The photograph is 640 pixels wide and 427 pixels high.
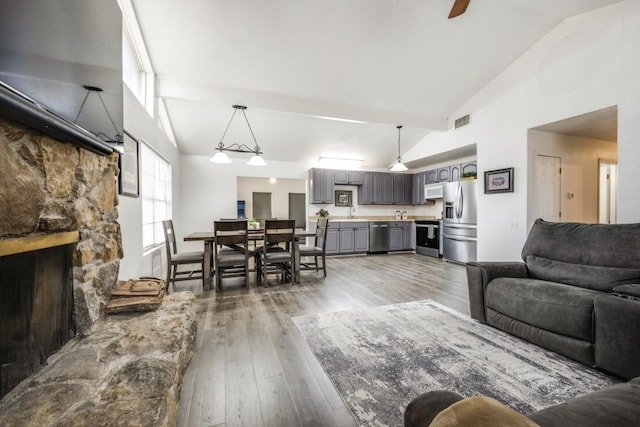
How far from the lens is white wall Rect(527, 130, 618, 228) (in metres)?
4.03

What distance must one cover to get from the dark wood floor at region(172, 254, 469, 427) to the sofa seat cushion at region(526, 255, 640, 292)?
0.83m

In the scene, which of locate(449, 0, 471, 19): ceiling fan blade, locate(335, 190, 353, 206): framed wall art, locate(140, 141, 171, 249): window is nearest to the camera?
locate(449, 0, 471, 19): ceiling fan blade

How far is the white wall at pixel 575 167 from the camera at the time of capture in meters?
4.03

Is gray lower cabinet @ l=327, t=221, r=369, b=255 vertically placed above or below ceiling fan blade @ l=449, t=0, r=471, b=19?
below

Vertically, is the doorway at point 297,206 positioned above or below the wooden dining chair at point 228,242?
above

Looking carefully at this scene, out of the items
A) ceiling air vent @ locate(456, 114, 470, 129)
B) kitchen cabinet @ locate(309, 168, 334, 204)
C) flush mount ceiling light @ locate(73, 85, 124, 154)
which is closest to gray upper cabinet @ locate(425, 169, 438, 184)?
ceiling air vent @ locate(456, 114, 470, 129)

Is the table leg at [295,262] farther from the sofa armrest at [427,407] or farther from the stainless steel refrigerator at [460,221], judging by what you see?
the stainless steel refrigerator at [460,221]

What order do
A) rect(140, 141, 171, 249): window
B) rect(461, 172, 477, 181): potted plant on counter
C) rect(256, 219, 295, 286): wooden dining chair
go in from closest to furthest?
rect(140, 141, 171, 249): window → rect(256, 219, 295, 286): wooden dining chair → rect(461, 172, 477, 181): potted plant on counter

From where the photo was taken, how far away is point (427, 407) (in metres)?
0.76

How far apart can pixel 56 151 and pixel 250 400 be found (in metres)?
1.63

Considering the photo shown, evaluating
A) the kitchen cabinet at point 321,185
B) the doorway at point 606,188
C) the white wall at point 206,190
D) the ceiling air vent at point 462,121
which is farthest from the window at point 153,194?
the doorway at point 606,188

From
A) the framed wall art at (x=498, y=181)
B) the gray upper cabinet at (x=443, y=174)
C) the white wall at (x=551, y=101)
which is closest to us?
the white wall at (x=551, y=101)

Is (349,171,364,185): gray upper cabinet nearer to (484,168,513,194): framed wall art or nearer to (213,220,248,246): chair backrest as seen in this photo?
(484,168,513,194): framed wall art

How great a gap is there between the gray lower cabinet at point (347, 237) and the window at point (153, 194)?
3.49 m
